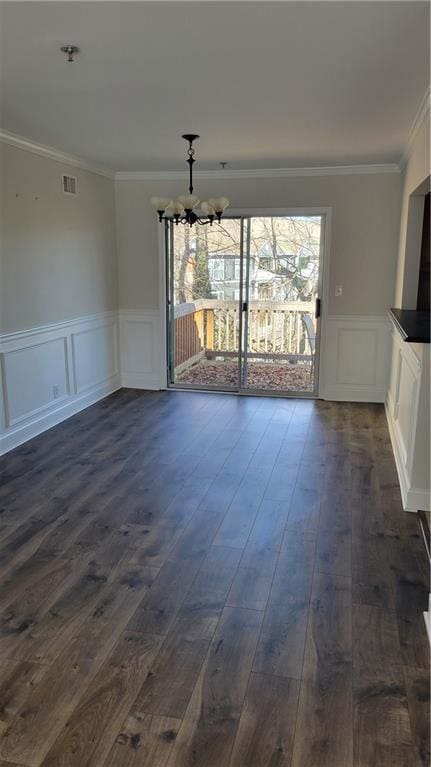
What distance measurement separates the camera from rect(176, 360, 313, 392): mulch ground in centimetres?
635

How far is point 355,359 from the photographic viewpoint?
596 centimetres

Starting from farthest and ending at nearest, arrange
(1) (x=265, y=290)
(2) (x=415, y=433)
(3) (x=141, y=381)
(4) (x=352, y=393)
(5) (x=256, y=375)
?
(3) (x=141, y=381) → (5) (x=256, y=375) → (1) (x=265, y=290) → (4) (x=352, y=393) → (2) (x=415, y=433)

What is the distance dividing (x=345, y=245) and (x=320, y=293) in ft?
1.86

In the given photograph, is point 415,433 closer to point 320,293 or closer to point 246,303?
point 320,293

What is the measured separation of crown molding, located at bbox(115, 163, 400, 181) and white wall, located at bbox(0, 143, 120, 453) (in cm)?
39

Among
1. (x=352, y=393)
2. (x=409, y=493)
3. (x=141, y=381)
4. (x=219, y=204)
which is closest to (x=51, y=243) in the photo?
(x=219, y=204)

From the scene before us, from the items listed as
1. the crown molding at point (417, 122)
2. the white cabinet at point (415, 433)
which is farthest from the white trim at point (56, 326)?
the crown molding at point (417, 122)

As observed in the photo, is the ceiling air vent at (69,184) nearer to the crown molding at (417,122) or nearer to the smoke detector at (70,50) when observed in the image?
the smoke detector at (70,50)

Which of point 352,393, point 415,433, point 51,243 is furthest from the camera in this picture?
point 352,393

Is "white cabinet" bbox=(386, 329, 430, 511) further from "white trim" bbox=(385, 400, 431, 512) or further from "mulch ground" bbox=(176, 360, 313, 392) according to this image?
"mulch ground" bbox=(176, 360, 313, 392)

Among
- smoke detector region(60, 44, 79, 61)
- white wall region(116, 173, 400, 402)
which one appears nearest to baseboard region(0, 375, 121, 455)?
white wall region(116, 173, 400, 402)

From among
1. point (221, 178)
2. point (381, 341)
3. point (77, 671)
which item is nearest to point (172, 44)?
point (77, 671)

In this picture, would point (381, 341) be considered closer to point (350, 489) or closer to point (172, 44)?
point (350, 489)

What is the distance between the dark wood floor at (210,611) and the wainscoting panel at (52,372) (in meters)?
0.39
